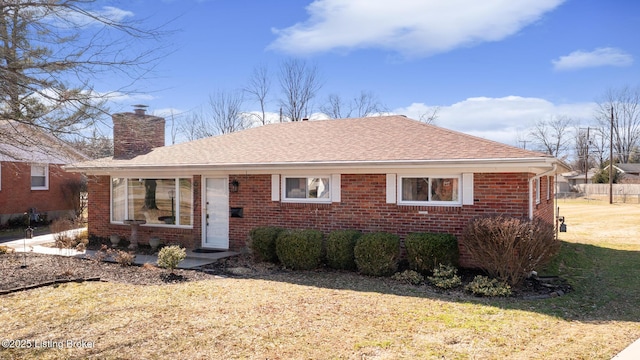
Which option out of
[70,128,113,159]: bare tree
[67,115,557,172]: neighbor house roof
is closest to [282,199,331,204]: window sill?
[67,115,557,172]: neighbor house roof

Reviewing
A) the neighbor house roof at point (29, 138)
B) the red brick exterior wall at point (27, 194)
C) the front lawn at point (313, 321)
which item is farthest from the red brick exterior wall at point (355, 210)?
the red brick exterior wall at point (27, 194)

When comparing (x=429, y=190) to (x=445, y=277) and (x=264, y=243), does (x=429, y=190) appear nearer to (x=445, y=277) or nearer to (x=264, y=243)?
(x=445, y=277)

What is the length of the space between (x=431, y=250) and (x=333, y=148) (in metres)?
3.81

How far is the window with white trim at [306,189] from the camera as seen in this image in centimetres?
1047

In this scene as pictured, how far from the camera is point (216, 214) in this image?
464 inches

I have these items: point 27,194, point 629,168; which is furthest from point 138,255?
point 629,168

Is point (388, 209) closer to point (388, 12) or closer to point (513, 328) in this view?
point (513, 328)

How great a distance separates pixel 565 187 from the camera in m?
53.7

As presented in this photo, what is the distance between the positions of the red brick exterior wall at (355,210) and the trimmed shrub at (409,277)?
1248mm

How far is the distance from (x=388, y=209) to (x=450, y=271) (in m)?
2.11

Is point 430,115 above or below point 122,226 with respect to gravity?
above

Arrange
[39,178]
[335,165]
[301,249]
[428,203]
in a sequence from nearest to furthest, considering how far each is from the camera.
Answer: [301,249] → [428,203] → [335,165] → [39,178]

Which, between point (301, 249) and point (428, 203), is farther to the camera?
point (428, 203)

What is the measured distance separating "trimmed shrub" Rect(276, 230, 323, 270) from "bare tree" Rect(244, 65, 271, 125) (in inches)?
903
